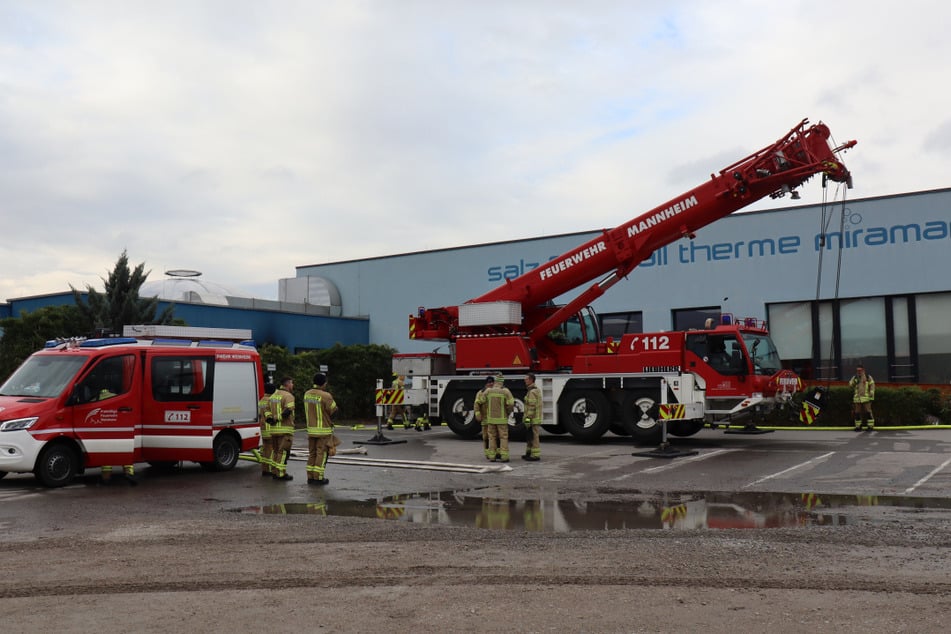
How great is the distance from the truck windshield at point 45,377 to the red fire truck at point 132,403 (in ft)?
0.06

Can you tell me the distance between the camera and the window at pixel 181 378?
13945mm

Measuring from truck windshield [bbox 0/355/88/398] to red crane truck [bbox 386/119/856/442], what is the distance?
9.46m

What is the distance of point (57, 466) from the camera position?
12.7 meters

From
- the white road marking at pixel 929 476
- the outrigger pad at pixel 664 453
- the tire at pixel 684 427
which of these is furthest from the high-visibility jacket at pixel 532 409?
the white road marking at pixel 929 476

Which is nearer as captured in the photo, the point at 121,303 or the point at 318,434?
the point at 318,434

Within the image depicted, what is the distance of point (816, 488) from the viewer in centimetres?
1214

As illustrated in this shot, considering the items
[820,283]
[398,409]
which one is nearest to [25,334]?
[398,409]

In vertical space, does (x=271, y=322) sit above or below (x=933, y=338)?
above

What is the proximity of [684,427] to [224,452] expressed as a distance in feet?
34.5

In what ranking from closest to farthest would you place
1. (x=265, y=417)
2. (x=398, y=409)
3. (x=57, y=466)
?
(x=57, y=466) < (x=265, y=417) < (x=398, y=409)

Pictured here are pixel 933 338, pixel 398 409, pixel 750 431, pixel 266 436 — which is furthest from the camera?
pixel 933 338

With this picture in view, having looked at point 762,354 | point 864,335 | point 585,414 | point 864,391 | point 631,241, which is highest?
point 631,241

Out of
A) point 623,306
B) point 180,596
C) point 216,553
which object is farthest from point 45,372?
point 623,306

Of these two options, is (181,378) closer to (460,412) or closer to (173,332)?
(173,332)
